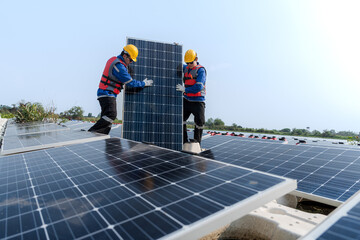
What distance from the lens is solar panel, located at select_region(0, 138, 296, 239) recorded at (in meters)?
1.75

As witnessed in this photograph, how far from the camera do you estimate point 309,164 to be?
19.0ft

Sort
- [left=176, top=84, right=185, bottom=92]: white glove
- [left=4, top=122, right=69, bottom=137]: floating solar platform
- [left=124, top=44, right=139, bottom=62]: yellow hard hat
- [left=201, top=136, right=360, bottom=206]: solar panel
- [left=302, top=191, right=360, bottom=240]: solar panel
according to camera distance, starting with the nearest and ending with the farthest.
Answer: [left=302, top=191, right=360, bottom=240]: solar panel → [left=201, top=136, right=360, bottom=206]: solar panel → [left=124, top=44, right=139, bottom=62]: yellow hard hat → [left=176, top=84, right=185, bottom=92]: white glove → [left=4, top=122, right=69, bottom=137]: floating solar platform

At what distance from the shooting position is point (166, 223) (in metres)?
1.76

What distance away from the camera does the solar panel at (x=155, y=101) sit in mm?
6934

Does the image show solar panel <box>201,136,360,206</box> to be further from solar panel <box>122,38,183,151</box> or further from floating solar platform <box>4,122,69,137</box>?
floating solar platform <box>4,122,69,137</box>

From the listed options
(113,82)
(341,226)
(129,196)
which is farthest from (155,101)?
(341,226)

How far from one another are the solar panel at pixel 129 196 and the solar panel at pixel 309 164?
268 centimetres

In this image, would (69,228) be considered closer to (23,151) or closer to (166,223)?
(166,223)

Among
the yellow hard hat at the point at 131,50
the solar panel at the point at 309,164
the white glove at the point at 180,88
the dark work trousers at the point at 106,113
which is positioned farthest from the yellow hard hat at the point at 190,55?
the solar panel at the point at 309,164

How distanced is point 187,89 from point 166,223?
6034 millimetres

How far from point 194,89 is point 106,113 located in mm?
3050

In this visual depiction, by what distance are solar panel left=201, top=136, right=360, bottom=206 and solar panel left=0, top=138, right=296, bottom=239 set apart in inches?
105

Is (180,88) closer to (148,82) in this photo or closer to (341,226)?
(148,82)

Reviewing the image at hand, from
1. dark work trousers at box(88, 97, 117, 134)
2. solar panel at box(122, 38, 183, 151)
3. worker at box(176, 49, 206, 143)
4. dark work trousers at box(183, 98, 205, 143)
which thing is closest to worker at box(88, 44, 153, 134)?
dark work trousers at box(88, 97, 117, 134)
